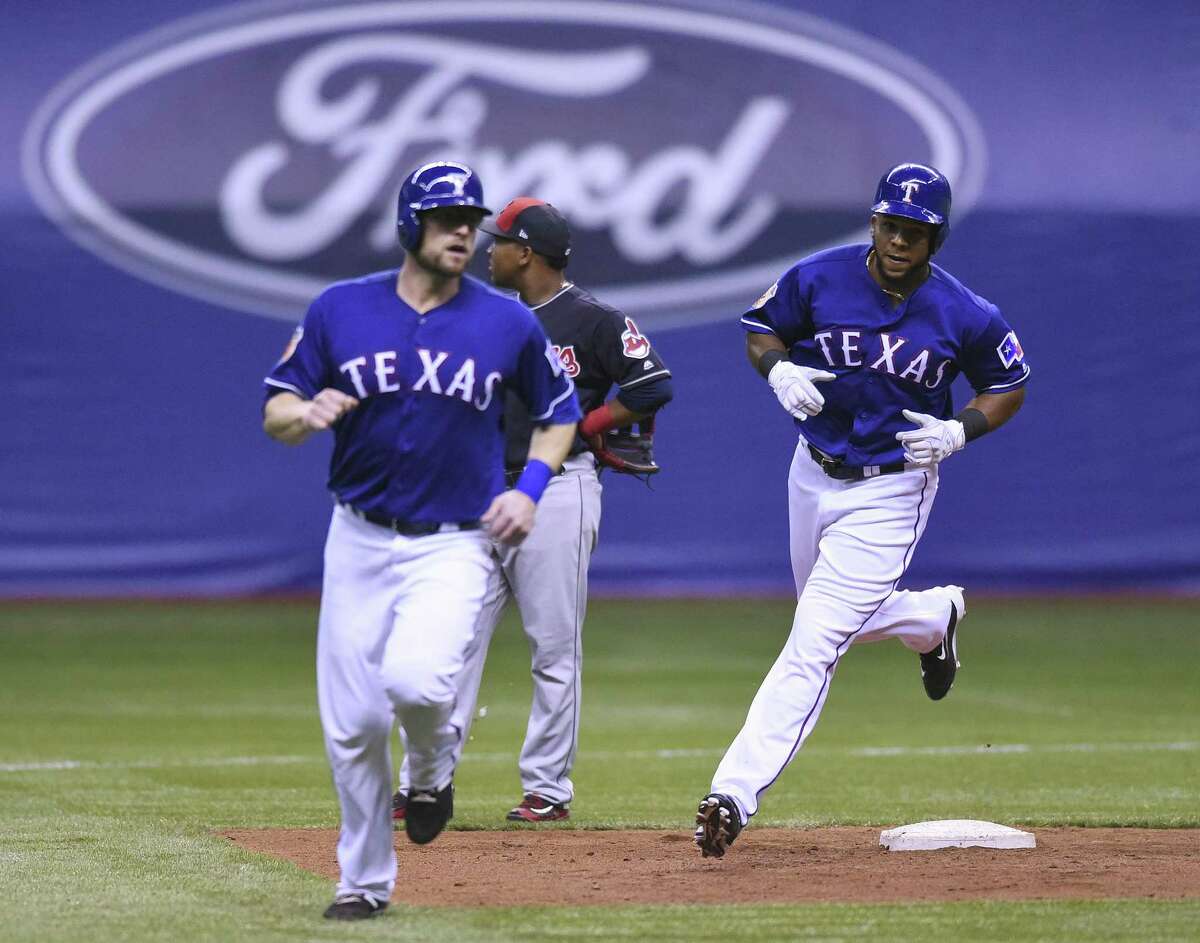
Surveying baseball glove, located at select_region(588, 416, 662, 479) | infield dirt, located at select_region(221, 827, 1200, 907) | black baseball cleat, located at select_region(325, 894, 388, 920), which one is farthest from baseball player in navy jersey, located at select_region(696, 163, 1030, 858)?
black baseball cleat, located at select_region(325, 894, 388, 920)

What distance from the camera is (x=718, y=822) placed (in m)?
5.80

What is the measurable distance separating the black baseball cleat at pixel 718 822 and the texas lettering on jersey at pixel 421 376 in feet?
5.10

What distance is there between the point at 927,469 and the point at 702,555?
929 centimetres

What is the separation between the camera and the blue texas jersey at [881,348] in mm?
6383

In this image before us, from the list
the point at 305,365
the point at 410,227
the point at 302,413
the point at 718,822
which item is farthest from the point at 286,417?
the point at 718,822

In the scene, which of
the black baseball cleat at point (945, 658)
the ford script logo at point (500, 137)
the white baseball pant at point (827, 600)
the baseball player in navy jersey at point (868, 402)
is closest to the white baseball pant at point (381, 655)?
the white baseball pant at point (827, 600)

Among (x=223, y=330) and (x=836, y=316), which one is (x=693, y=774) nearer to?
(x=836, y=316)

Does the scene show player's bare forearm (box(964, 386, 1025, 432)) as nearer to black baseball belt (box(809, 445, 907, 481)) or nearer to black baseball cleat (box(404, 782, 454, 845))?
black baseball belt (box(809, 445, 907, 481))

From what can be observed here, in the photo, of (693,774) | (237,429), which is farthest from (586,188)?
(693,774)

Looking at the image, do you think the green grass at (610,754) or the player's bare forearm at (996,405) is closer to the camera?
the green grass at (610,754)

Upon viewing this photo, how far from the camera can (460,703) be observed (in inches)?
269

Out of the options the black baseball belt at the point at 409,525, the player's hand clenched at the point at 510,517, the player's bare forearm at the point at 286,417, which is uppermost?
the player's bare forearm at the point at 286,417

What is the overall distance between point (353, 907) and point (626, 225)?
1122cm

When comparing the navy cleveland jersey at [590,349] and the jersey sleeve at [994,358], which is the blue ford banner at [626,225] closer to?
the navy cleveland jersey at [590,349]
